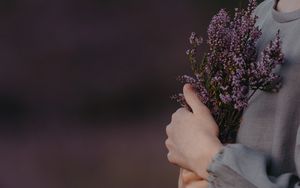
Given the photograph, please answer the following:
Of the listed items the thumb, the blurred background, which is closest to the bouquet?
the thumb

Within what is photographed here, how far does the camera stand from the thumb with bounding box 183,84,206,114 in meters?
1.00

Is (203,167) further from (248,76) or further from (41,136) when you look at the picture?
(41,136)

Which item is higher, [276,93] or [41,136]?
[276,93]

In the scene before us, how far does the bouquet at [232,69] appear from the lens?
3.10 feet

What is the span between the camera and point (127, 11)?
10.4 feet

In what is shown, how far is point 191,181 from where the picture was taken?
102 cm

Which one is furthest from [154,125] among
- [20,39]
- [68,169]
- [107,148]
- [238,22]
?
[238,22]

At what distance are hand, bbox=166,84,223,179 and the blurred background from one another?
1979 millimetres

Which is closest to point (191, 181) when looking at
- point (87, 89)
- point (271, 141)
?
point (271, 141)

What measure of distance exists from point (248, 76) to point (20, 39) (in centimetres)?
235

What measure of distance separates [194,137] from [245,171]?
10 centimetres

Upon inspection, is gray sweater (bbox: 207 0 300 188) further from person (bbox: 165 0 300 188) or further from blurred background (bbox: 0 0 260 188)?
→ blurred background (bbox: 0 0 260 188)

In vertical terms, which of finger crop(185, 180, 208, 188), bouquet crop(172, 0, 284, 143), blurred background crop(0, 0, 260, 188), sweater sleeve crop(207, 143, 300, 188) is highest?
bouquet crop(172, 0, 284, 143)

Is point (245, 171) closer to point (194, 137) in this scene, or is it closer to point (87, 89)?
point (194, 137)
